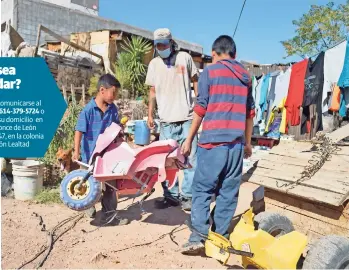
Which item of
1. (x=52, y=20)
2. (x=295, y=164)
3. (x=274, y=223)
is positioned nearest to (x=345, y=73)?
(x=295, y=164)

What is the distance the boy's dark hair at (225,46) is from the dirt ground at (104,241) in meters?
1.69

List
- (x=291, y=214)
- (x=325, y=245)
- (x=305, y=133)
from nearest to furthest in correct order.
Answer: (x=325, y=245), (x=291, y=214), (x=305, y=133)

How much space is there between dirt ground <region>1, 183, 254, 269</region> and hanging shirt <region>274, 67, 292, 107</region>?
429 centimetres

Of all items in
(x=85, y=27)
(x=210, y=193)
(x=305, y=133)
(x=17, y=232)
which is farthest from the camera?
(x=85, y=27)

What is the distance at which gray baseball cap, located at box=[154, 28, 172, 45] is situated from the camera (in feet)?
13.9

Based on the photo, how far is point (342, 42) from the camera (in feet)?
19.4

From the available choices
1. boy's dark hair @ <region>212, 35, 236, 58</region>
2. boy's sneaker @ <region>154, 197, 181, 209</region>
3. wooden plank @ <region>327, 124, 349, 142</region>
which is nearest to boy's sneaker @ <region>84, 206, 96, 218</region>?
boy's sneaker @ <region>154, 197, 181, 209</region>

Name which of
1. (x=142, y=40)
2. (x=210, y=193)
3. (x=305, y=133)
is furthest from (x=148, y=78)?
(x=142, y=40)

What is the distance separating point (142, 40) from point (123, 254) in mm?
12888

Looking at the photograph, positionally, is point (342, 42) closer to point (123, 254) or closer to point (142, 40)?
point (123, 254)

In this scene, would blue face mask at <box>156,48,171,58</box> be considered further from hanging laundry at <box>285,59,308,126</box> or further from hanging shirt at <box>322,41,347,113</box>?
hanging laundry at <box>285,59,308,126</box>

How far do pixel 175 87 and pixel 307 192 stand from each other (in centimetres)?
213

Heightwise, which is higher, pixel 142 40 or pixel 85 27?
pixel 85 27

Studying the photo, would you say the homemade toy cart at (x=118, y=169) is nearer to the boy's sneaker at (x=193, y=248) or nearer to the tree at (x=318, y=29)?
the boy's sneaker at (x=193, y=248)
